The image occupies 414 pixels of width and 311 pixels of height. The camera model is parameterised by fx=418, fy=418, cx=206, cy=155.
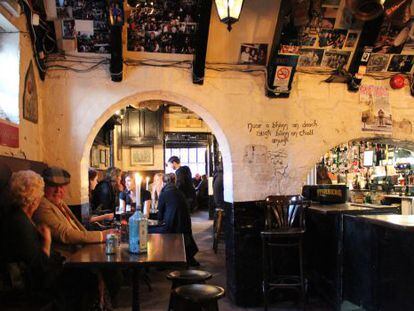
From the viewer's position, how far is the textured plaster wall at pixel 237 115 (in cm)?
426

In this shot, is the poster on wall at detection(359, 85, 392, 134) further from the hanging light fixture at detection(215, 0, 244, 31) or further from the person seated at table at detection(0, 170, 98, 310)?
the person seated at table at detection(0, 170, 98, 310)

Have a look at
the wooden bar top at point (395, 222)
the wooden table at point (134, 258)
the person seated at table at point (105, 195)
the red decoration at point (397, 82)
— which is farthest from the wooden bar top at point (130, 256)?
the red decoration at point (397, 82)

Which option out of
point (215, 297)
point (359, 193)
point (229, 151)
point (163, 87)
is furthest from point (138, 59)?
point (359, 193)

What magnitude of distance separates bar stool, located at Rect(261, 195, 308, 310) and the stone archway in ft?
1.73

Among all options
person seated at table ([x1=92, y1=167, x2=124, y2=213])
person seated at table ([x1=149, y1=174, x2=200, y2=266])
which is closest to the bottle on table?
person seated at table ([x1=149, y1=174, x2=200, y2=266])

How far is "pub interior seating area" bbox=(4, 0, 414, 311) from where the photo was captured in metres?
3.49

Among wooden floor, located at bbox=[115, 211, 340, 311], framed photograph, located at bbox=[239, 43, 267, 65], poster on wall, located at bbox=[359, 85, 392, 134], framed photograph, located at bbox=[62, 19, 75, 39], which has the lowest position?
wooden floor, located at bbox=[115, 211, 340, 311]

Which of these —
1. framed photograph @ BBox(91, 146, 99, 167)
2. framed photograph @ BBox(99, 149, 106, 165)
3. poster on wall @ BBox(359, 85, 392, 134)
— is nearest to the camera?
poster on wall @ BBox(359, 85, 392, 134)

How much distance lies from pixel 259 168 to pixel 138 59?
1.77 metres

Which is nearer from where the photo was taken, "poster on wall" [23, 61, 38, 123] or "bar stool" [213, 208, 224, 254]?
"poster on wall" [23, 61, 38, 123]

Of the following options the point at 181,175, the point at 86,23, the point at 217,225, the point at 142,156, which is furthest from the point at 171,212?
the point at 142,156

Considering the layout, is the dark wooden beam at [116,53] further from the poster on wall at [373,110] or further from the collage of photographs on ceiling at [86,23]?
the poster on wall at [373,110]

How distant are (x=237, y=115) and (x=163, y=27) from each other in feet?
4.01

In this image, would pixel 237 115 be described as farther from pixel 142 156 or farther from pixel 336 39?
pixel 142 156
